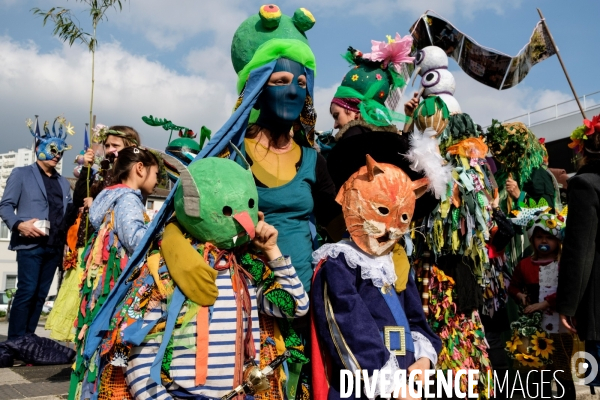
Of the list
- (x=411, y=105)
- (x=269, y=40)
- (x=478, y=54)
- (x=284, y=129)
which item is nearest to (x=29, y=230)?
(x=284, y=129)

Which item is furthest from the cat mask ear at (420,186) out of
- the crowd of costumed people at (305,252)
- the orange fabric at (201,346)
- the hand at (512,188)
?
the hand at (512,188)

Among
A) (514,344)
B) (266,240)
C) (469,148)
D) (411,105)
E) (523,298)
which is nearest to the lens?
(266,240)

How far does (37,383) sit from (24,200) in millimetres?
1875

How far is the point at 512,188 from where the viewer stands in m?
5.07

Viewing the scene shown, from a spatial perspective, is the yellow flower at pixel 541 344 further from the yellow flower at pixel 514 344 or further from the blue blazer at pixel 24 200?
the blue blazer at pixel 24 200

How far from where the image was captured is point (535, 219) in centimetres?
438

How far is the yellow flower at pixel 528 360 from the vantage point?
4137 mm

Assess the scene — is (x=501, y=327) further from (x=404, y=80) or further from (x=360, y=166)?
(x=360, y=166)

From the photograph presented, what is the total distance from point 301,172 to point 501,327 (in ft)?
10.7

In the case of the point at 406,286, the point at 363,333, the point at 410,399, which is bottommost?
the point at 410,399

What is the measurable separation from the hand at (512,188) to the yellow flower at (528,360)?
5.26 feet

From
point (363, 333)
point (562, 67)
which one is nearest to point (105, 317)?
point (363, 333)

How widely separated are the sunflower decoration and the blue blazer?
447 centimetres

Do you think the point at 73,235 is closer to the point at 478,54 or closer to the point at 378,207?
the point at 378,207
